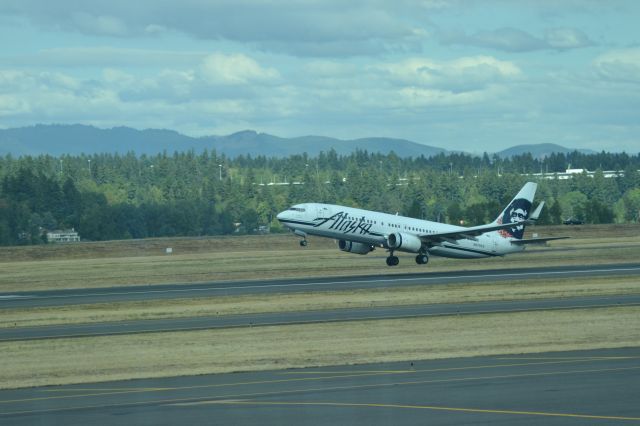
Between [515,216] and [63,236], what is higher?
[515,216]

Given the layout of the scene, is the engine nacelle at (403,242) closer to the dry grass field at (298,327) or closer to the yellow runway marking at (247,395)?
the dry grass field at (298,327)

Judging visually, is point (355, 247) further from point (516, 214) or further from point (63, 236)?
point (63, 236)

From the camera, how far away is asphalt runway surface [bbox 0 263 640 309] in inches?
1913

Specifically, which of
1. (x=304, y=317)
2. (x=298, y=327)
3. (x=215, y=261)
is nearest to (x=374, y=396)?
(x=298, y=327)

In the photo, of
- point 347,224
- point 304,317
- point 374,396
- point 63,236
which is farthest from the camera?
point 63,236

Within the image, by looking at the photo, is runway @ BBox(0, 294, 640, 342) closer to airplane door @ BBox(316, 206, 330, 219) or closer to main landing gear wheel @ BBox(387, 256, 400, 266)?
airplane door @ BBox(316, 206, 330, 219)

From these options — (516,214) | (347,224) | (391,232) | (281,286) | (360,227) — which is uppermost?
(516,214)

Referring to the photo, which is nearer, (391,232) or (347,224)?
(347,224)

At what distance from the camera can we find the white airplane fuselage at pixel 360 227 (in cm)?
6462

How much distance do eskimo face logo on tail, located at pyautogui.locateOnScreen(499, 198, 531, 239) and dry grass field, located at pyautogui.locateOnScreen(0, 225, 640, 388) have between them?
2.11 m

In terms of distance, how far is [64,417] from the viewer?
64.8 ft

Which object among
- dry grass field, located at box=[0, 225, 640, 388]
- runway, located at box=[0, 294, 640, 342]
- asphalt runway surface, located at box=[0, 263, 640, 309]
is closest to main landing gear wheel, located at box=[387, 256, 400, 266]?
dry grass field, located at box=[0, 225, 640, 388]

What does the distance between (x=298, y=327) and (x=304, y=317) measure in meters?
3.16

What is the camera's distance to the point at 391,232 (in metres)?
65.5
